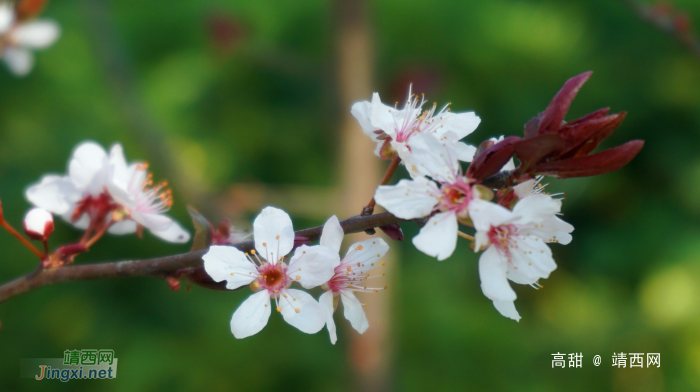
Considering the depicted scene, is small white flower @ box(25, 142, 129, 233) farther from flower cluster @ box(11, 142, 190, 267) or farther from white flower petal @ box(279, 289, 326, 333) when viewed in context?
white flower petal @ box(279, 289, 326, 333)

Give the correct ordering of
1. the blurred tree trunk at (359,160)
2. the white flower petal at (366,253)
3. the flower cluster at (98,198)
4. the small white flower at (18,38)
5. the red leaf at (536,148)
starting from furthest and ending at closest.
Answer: the blurred tree trunk at (359,160)
the small white flower at (18,38)
the flower cluster at (98,198)
the white flower petal at (366,253)
the red leaf at (536,148)

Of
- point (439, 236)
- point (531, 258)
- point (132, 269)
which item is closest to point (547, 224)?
point (531, 258)

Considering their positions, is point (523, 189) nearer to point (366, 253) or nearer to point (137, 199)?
point (366, 253)

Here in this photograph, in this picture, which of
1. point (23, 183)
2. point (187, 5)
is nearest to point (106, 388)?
point (23, 183)

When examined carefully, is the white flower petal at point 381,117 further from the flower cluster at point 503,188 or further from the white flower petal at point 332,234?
the white flower petal at point 332,234

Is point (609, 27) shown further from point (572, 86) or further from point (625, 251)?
point (572, 86)

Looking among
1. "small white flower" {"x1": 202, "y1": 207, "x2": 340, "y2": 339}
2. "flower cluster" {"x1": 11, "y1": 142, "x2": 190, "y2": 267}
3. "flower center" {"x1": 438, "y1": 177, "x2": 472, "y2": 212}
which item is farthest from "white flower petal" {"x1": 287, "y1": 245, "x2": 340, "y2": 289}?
"flower cluster" {"x1": 11, "y1": 142, "x2": 190, "y2": 267}

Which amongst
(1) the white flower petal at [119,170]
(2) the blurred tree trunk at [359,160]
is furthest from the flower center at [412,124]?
(2) the blurred tree trunk at [359,160]
